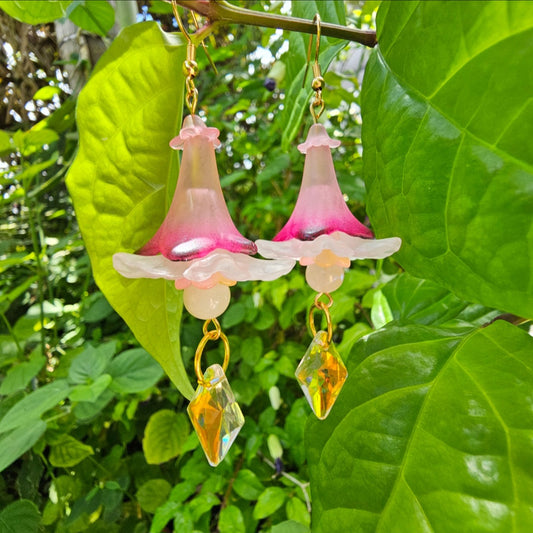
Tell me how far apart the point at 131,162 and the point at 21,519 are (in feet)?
1.49

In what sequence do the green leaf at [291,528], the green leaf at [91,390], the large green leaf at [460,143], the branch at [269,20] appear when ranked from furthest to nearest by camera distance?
the green leaf at [91,390], the green leaf at [291,528], the branch at [269,20], the large green leaf at [460,143]

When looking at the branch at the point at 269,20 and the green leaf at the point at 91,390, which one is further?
the green leaf at the point at 91,390

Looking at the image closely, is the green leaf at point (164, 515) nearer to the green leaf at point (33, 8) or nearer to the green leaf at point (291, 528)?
the green leaf at point (291, 528)

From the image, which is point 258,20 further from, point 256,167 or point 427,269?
point 256,167

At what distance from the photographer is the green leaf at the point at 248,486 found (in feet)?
1.86

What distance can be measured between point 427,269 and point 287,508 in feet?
1.42

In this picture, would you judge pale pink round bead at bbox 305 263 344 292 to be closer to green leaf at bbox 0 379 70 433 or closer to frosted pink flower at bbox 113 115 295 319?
frosted pink flower at bbox 113 115 295 319

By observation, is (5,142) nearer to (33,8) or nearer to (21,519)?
(33,8)

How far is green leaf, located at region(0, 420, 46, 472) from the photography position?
17.7 inches

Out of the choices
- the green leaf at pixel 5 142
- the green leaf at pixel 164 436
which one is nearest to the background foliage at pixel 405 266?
the green leaf at pixel 164 436

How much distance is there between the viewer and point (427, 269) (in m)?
0.20

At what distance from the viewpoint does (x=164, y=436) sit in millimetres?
676

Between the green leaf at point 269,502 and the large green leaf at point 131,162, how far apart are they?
0.31m

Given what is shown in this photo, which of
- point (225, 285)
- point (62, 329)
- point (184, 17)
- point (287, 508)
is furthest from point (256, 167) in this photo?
point (225, 285)
